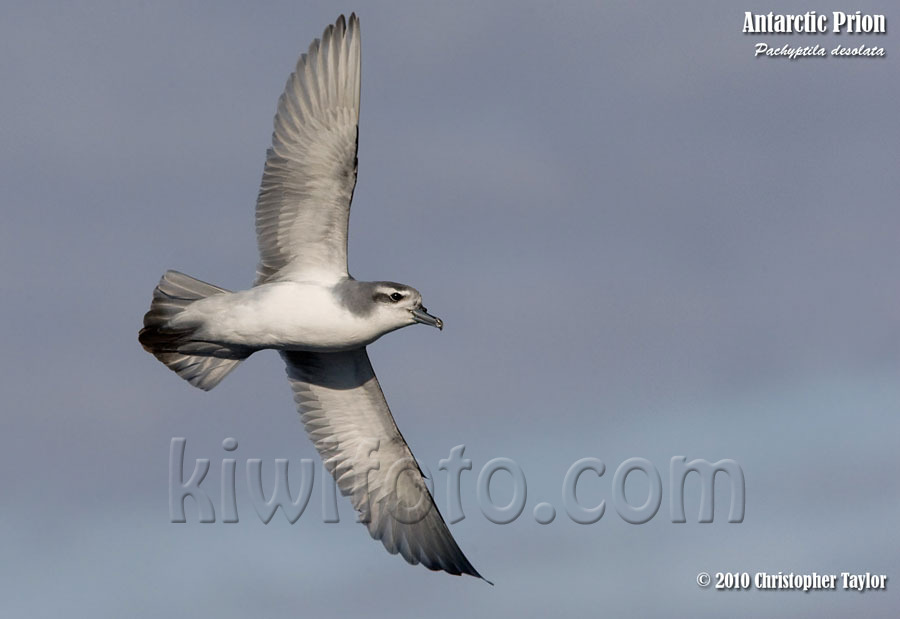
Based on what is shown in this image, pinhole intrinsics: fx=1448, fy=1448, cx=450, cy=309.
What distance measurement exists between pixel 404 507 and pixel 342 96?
4.80m

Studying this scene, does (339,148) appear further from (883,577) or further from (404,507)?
(883,577)

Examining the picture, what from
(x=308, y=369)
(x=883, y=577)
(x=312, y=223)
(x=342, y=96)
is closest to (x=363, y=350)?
(x=308, y=369)

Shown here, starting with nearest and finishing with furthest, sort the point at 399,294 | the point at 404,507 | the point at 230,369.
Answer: the point at 399,294, the point at 230,369, the point at 404,507

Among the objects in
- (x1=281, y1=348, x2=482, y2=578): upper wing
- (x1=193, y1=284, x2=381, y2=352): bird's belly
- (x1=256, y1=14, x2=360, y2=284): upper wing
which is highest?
(x1=256, y1=14, x2=360, y2=284): upper wing

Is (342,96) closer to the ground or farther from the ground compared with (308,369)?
farther from the ground

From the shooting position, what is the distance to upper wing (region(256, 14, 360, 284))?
48.0 feet

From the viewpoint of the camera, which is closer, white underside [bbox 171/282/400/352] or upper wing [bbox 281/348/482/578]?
white underside [bbox 171/282/400/352]

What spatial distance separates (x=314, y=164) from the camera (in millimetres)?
14609

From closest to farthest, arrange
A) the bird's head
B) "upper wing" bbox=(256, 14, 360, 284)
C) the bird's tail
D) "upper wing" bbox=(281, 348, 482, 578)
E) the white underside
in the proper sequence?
the bird's head → the white underside → "upper wing" bbox=(256, 14, 360, 284) → the bird's tail → "upper wing" bbox=(281, 348, 482, 578)

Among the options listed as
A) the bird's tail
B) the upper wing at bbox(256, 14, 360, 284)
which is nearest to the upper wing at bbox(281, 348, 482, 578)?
the bird's tail

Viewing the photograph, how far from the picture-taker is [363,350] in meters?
15.9

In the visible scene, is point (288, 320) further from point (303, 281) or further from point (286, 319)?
point (303, 281)

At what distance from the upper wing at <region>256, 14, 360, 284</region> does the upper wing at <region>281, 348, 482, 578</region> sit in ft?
5.60

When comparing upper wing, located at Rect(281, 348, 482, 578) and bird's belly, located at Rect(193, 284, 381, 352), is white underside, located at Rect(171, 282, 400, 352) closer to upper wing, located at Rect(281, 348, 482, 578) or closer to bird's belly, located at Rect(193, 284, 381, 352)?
bird's belly, located at Rect(193, 284, 381, 352)
